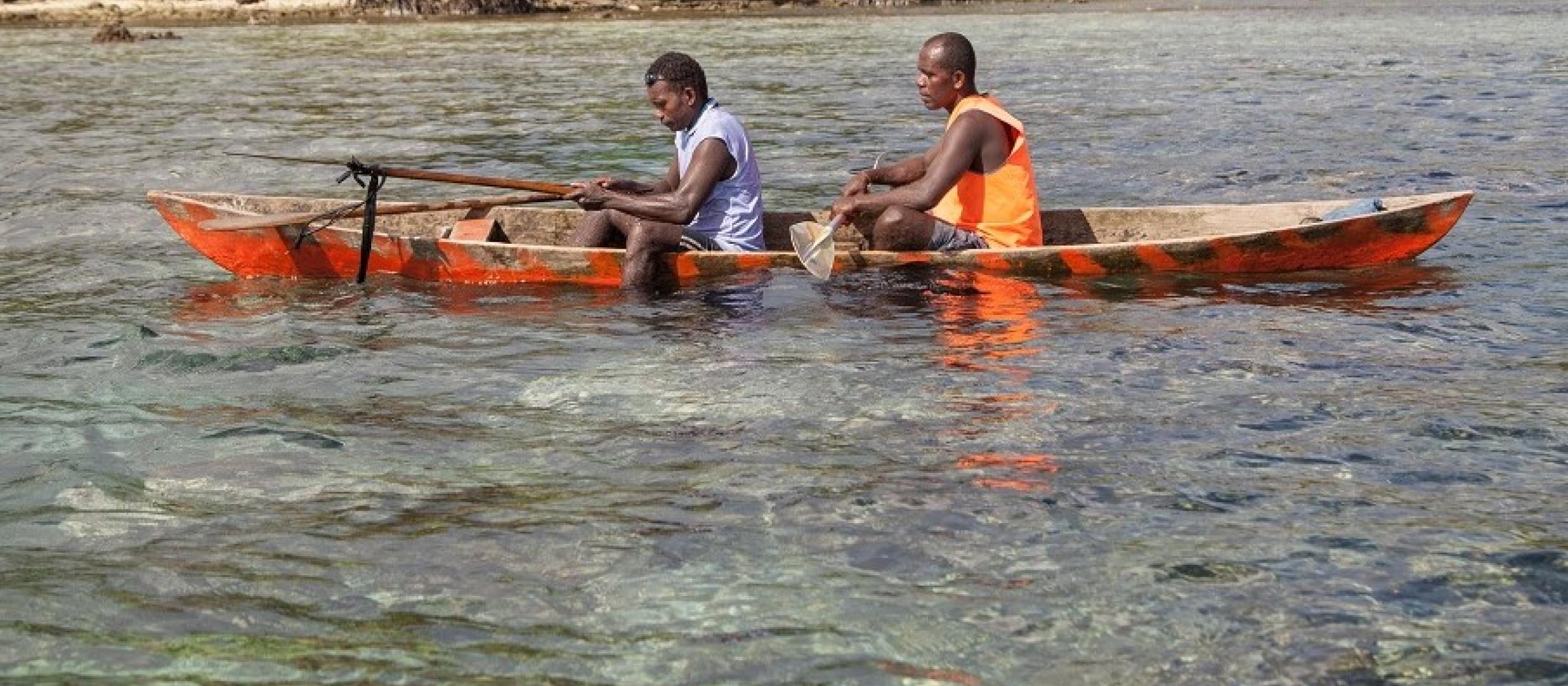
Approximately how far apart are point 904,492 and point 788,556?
717mm

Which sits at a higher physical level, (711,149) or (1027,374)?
(711,149)

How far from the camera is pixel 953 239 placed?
9.81 metres

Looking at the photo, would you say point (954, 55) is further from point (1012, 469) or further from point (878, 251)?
point (1012, 469)

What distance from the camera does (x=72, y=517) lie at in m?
6.02

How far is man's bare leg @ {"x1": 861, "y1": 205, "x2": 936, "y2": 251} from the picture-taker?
9.70 m

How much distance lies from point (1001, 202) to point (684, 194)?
178 cm

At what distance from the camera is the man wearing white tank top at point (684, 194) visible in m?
9.53

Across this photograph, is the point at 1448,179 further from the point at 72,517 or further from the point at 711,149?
the point at 72,517

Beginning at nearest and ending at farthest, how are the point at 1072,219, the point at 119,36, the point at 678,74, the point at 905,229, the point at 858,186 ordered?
the point at 678,74 → the point at 905,229 → the point at 858,186 → the point at 1072,219 → the point at 119,36

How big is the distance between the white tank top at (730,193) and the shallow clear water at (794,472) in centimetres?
38

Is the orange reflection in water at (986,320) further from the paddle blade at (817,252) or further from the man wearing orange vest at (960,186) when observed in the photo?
the paddle blade at (817,252)

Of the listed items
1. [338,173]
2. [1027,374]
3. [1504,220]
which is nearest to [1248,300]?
[1027,374]

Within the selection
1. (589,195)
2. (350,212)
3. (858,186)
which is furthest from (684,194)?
(350,212)

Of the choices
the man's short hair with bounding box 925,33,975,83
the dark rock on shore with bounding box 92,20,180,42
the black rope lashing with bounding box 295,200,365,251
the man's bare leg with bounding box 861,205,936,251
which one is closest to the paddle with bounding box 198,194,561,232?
the black rope lashing with bounding box 295,200,365,251
